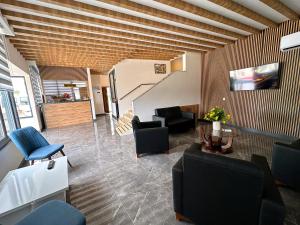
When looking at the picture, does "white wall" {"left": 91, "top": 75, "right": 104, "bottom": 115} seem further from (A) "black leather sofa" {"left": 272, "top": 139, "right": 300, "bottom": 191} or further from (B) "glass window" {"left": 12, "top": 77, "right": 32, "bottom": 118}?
(A) "black leather sofa" {"left": 272, "top": 139, "right": 300, "bottom": 191}

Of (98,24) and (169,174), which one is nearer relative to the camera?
(169,174)

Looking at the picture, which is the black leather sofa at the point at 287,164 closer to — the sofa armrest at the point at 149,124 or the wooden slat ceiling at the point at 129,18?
the sofa armrest at the point at 149,124

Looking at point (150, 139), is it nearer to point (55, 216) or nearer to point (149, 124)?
point (149, 124)

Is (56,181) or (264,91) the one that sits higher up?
(264,91)

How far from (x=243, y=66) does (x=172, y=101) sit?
2666 mm

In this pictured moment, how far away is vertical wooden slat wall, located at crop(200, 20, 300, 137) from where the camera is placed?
11.4 ft

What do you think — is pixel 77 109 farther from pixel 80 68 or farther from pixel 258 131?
pixel 258 131

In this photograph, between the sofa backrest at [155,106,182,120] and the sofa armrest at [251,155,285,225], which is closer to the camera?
the sofa armrest at [251,155,285,225]

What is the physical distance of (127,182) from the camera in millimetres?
2275

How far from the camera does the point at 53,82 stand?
25.2 feet

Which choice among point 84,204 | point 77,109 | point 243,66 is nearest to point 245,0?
point 243,66

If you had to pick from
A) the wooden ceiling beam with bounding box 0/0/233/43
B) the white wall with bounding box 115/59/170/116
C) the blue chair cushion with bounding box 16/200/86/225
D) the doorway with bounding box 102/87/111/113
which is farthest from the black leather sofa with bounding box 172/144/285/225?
the doorway with bounding box 102/87/111/113

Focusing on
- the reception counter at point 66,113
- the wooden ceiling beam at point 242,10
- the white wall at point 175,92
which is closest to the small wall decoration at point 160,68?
the white wall at point 175,92

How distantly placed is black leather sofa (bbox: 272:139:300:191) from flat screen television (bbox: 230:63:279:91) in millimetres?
2555
